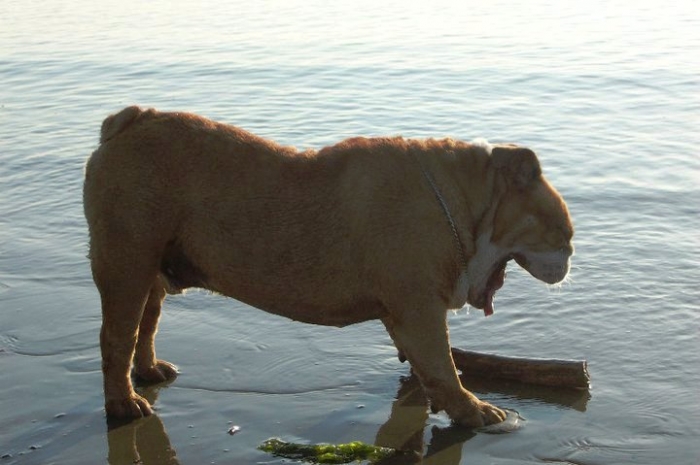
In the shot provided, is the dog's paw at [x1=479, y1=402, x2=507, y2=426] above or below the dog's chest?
below

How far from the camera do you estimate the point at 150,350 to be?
777 centimetres

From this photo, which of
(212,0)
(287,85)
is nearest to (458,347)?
(287,85)

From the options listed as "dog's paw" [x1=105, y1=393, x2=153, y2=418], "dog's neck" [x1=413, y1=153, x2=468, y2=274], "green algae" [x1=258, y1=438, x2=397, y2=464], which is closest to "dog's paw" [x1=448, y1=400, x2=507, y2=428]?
"green algae" [x1=258, y1=438, x2=397, y2=464]

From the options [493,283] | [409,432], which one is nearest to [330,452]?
[409,432]

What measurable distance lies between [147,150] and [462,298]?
2165 millimetres

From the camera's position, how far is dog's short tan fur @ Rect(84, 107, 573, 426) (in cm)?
688

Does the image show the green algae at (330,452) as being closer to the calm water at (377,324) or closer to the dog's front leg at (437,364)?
the calm water at (377,324)

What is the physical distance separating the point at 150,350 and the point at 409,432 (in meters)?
1.95

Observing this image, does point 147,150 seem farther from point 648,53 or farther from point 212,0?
point 212,0

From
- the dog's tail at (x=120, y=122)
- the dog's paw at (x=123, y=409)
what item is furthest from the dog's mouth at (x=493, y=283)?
the dog's tail at (x=120, y=122)

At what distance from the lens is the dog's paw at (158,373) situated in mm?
7746

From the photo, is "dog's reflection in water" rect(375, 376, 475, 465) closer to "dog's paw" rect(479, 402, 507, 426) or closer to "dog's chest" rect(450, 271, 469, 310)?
"dog's paw" rect(479, 402, 507, 426)

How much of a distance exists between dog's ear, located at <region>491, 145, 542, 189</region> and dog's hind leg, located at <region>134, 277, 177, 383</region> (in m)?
2.43

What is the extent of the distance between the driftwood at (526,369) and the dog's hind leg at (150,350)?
201 centimetres
